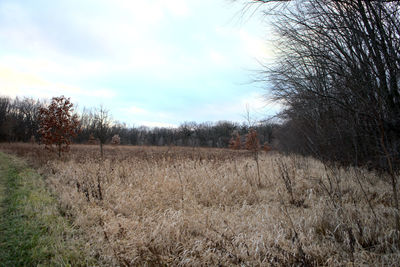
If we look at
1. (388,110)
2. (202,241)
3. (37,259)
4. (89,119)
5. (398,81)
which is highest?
(89,119)

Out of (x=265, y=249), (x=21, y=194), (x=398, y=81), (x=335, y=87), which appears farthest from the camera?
(x=21, y=194)

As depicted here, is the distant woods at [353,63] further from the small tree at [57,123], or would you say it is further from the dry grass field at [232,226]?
the small tree at [57,123]

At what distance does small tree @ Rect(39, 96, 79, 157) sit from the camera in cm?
1160

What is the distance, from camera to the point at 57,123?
11.9 metres

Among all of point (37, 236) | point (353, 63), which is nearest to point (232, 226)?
point (37, 236)

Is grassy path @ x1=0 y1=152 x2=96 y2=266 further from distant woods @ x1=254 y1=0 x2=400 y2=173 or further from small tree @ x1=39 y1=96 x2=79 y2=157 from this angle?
small tree @ x1=39 y1=96 x2=79 y2=157

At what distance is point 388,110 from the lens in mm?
3910

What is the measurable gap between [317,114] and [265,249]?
5237mm

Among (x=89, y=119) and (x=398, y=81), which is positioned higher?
(x=89, y=119)

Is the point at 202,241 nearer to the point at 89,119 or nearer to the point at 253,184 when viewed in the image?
the point at 253,184

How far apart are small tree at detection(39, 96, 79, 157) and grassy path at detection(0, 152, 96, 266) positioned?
27.7 feet

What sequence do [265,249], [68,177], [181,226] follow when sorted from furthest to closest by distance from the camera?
[68,177] < [181,226] < [265,249]

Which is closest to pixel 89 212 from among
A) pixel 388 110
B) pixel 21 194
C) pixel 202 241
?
pixel 202 241

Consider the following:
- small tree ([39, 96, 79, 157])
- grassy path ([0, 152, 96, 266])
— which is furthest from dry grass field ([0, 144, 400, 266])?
small tree ([39, 96, 79, 157])
